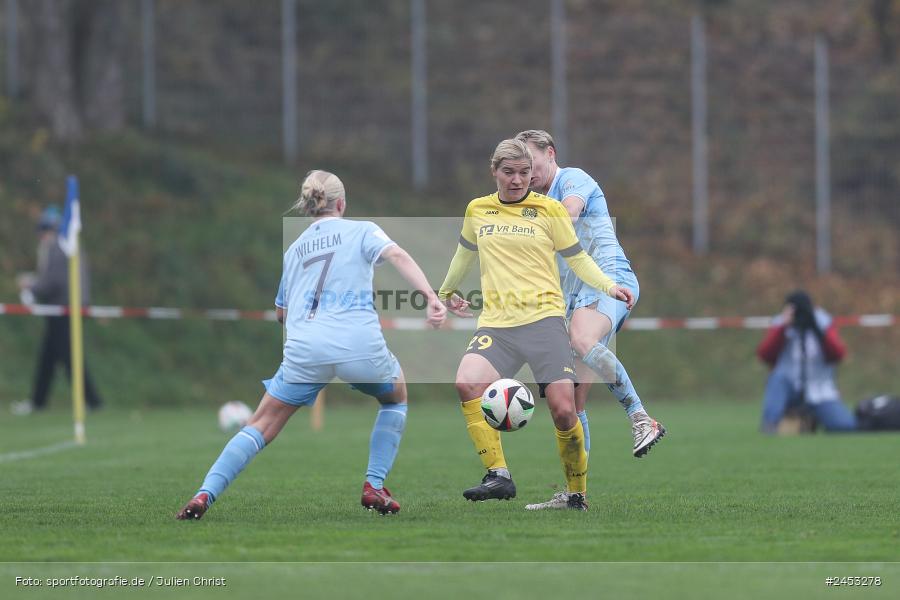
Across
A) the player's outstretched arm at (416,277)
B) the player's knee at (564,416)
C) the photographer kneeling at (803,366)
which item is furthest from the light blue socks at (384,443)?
the photographer kneeling at (803,366)

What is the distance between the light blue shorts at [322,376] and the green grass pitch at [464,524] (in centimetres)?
64

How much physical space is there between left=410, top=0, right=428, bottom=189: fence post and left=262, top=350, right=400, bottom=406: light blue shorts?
19.0 metres

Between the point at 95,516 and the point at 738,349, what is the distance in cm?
1755

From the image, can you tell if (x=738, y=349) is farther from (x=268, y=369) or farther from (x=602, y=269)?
(x=602, y=269)

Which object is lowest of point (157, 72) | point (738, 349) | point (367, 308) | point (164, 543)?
point (738, 349)

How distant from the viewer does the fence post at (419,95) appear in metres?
26.3

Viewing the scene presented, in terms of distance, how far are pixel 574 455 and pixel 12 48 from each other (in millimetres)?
19157

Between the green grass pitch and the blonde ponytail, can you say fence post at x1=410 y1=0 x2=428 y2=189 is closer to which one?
the green grass pitch

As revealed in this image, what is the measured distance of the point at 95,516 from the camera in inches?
308

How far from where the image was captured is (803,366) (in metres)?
15.8

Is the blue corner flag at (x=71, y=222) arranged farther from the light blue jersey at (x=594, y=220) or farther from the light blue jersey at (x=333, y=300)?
the light blue jersey at (x=333, y=300)

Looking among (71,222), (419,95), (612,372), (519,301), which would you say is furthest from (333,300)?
(419,95)

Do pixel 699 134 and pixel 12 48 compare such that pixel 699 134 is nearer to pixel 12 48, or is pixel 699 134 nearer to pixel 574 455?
pixel 12 48

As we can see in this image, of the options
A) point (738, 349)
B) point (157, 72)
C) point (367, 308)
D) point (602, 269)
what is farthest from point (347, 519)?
point (157, 72)
